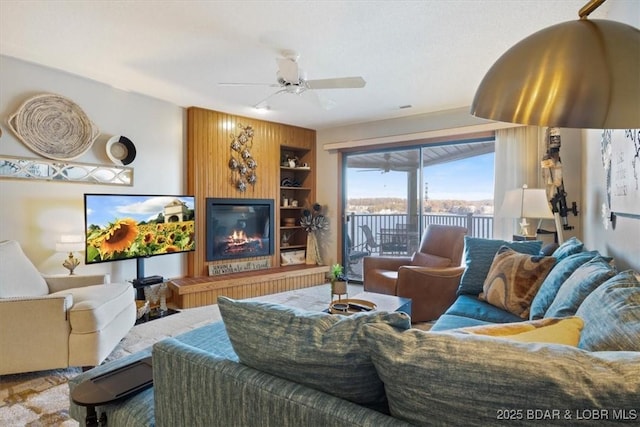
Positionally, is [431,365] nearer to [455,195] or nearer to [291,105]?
[291,105]

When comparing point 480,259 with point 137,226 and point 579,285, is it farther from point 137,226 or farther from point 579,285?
point 137,226

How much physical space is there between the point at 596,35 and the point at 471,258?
228 centimetres

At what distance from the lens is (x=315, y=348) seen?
88 centimetres

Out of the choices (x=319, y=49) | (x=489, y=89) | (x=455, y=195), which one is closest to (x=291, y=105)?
(x=319, y=49)

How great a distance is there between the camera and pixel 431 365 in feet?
2.40

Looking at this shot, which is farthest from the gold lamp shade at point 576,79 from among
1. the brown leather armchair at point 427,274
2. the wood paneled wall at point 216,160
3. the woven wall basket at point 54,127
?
the wood paneled wall at point 216,160

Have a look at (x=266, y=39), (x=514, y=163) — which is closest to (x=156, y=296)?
(x=266, y=39)

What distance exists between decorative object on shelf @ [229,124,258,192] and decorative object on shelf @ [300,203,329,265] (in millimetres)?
1094

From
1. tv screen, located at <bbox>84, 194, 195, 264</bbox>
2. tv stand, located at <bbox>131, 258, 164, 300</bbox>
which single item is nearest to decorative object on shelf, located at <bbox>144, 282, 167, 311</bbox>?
tv stand, located at <bbox>131, 258, 164, 300</bbox>

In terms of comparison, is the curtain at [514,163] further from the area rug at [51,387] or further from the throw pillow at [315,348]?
the area rug at [51,387]

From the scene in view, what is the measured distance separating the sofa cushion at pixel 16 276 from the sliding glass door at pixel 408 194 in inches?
152

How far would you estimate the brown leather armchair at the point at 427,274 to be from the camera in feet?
10.2

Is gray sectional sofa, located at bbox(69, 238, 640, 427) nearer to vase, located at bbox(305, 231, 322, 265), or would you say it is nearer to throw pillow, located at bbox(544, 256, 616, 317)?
throw pillow, located at bbox(544, 256, 616, 317)

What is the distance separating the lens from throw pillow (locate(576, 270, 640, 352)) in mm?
918
